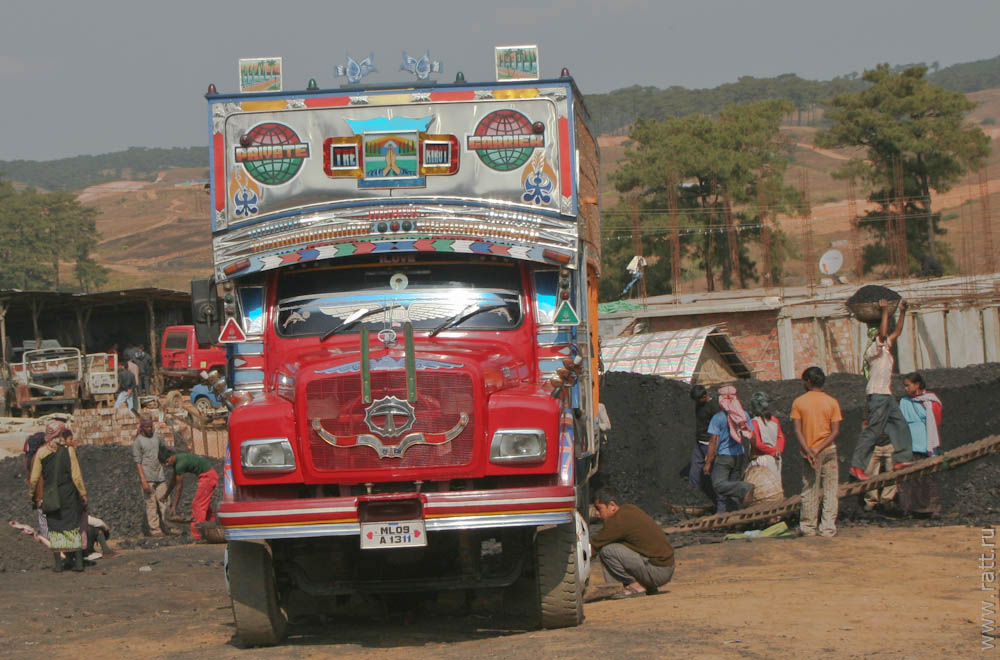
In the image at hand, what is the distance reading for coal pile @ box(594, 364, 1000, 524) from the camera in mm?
13570

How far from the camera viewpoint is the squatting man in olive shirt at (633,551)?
9289 mm

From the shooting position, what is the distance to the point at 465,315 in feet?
28.7

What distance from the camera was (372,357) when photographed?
25.6 feet

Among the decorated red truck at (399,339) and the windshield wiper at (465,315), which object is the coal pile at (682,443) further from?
the windshield wiper at (465,315)

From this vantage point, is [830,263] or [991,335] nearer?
[991,335]

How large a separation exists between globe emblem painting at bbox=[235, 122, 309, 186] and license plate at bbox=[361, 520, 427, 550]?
3.05m

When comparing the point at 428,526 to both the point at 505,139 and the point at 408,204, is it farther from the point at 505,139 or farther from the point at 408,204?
the point at 505,139

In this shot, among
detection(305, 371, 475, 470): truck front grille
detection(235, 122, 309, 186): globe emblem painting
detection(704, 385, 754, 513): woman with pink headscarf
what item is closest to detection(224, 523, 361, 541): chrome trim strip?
detection(305, 371, 475, 470): truck front grille

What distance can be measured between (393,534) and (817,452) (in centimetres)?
583

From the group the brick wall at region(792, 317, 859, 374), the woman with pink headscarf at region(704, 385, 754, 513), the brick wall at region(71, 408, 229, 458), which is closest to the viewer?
the woman with pink headscarf at region(704, 385, 754, 513)

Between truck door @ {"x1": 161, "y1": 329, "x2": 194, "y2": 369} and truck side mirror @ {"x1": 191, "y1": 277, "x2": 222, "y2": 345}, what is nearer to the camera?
truck side mirror @ {"x1": 191, "y1": 277, "x2": 222, "y2": 345}

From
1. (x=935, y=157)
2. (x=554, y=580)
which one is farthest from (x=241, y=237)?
(x=935, y=157)

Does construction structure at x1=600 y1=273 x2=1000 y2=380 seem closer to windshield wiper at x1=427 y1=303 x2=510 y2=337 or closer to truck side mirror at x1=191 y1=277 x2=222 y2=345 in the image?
windshield wiper at x1=427 y1=303 x2=510 y2=337

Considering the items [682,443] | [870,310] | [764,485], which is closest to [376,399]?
[764,485]
